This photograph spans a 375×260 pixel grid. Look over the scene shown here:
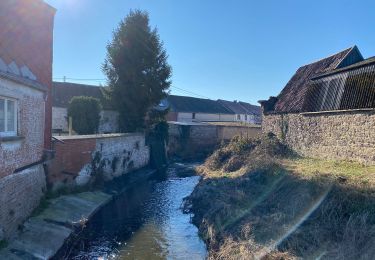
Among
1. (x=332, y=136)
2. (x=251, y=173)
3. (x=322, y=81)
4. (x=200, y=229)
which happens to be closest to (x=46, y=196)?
(x=200, y=229)

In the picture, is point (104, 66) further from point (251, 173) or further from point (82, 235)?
point (82, 235)

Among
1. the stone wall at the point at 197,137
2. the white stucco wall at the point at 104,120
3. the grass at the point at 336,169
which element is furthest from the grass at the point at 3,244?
the stone wall at the point at 197,137

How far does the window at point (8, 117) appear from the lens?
9.62m

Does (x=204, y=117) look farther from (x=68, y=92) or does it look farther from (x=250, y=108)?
(x=68, y=92)

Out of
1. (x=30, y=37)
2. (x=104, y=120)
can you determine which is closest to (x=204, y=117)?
(x=104, y=120)

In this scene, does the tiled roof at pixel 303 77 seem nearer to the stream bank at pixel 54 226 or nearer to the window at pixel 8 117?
the stream bank at pixel 54 226

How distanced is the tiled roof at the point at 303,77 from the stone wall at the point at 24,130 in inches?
555

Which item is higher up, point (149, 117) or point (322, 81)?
point (322, 81)

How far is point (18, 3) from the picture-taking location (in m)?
11.2

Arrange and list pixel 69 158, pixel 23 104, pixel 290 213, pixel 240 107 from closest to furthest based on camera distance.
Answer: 1. pixel 290 213
2. pixel 23 104
3. pixel 69 158
4. pixel 240 107

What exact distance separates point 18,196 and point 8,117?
2.22 m

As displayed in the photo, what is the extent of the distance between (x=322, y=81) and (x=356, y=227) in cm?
1246

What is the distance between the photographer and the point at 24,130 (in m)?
11.0

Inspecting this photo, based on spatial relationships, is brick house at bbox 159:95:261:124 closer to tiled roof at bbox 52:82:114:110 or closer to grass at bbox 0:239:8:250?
tiled roof at bbox 52:82:114:110
